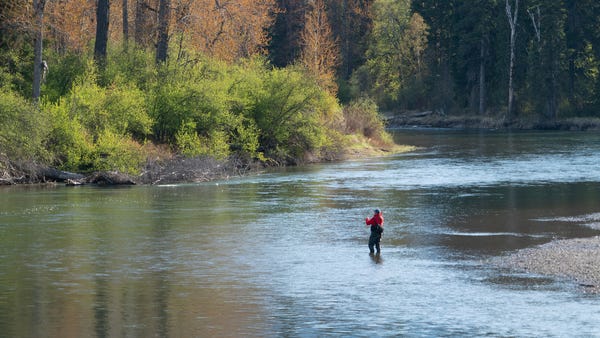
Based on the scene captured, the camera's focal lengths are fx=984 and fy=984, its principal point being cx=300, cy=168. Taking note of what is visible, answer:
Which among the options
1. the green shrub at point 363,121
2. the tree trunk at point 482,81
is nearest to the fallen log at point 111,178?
the green shrub at point 363,121

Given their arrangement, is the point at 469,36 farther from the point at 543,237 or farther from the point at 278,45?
the point at 543,237

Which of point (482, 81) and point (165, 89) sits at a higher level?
point (482, 81)

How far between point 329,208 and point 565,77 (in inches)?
2518

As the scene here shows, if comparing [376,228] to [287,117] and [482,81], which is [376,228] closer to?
[287,117]

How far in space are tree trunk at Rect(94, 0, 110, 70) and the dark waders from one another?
94.5ft

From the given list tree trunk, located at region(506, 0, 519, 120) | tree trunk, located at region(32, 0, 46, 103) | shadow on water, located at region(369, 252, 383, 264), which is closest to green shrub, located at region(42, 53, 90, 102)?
tree trunk, located at region(32, 0, 46, 103)

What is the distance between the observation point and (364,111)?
216ft

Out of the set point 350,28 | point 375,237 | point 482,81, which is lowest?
point 375,237

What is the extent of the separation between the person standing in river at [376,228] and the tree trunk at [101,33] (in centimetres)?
2885

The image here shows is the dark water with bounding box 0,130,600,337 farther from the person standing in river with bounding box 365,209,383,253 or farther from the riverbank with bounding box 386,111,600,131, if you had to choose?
the riverbank with bounding box 386,111,600,131

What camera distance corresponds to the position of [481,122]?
99.3 meters

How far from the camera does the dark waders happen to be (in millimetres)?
25719

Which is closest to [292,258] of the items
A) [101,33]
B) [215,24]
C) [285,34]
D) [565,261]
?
[565,261]

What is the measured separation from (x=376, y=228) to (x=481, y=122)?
7566 cm
